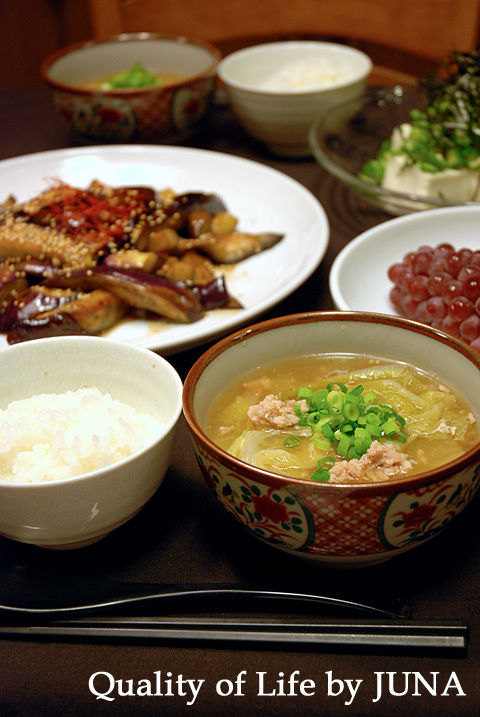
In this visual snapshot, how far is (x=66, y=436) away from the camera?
1284 millimetres

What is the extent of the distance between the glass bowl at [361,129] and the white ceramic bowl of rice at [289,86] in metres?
0.08

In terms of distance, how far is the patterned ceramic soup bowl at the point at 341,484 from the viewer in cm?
105

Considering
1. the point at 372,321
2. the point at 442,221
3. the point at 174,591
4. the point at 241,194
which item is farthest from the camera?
the point at 241,194

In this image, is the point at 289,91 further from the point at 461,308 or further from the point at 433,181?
the point at 461,308

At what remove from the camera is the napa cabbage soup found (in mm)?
1183

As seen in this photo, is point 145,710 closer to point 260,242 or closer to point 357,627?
point 357,627

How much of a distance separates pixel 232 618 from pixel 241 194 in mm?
1773

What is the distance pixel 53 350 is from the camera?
4.89ft

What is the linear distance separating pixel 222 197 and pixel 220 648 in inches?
71.5

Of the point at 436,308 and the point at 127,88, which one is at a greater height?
the point at 127,88

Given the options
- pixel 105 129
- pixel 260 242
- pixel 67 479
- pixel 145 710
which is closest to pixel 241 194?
pixel 260 242

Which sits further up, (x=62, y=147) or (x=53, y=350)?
(x=53, y=350)

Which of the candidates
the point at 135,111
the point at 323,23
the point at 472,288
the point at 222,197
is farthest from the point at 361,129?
the point at 323,23

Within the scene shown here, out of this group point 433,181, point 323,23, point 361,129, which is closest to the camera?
point 433,181
